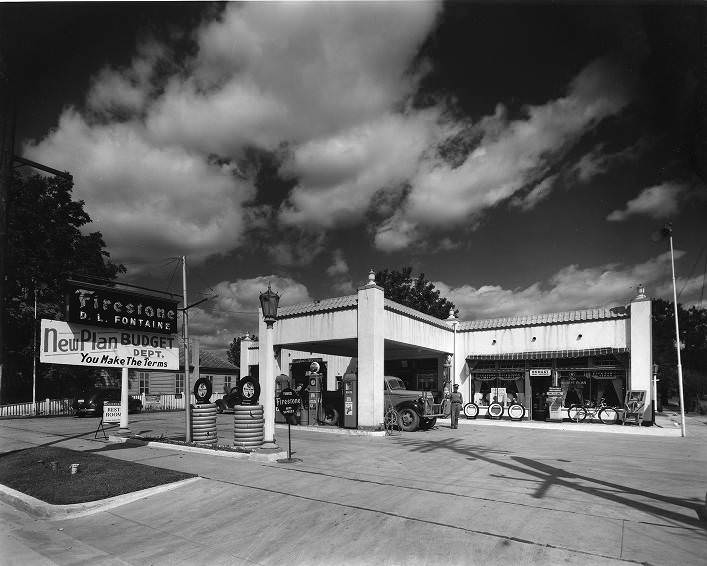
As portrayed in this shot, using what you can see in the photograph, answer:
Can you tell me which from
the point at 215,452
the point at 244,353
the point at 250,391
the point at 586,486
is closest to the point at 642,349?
the point at 586,486

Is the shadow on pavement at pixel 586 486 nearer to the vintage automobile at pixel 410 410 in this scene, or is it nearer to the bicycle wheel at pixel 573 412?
the vintage automobile at pixel 410 410

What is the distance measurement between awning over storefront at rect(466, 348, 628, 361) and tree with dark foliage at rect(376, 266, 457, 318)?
103 ft

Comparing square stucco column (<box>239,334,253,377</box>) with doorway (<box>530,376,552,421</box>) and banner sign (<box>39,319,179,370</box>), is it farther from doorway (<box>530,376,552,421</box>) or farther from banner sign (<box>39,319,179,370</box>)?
doorway (<box>530,376,552,421</box>)

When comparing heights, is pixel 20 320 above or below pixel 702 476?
above

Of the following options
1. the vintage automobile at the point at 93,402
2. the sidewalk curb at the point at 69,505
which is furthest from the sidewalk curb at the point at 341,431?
the vintage automobile at the point at 93,402

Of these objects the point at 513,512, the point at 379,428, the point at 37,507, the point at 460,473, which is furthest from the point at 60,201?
the point at 513,512

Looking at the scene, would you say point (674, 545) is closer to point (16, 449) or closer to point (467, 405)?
point (16, 449)

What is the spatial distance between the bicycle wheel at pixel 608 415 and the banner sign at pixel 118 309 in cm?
1801

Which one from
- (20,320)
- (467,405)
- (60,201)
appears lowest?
(467,405)

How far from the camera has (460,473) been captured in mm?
9914

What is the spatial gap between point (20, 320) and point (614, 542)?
3659cm

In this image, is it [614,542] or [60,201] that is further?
[60,201]

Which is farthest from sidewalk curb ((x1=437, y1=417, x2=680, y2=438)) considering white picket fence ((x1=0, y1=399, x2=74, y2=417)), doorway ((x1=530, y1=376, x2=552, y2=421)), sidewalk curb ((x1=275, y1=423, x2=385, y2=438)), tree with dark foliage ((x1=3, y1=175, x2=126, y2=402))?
tree with dark foliage ((x1=3, y1=175, x2=126, y2=402))

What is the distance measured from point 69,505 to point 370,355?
11977 millimetres
